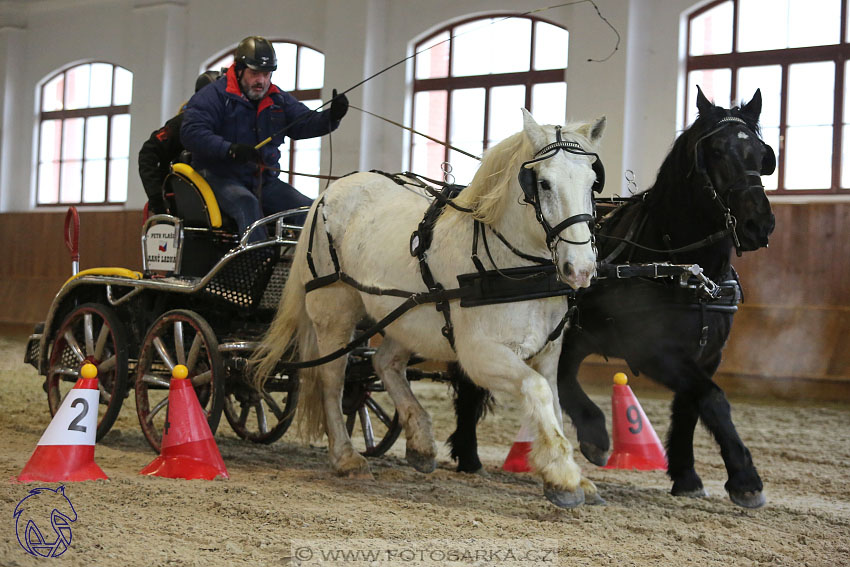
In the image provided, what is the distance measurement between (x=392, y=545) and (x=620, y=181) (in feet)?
22.7

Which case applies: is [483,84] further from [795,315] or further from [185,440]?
[185,440]

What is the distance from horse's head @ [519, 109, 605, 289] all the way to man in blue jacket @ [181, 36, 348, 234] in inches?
74.7

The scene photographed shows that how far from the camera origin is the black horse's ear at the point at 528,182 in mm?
3109

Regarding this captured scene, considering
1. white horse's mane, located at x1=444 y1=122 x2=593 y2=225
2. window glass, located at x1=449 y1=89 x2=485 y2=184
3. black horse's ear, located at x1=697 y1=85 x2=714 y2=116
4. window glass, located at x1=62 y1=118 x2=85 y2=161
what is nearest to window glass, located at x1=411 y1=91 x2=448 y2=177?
window glass, located at x1=449 y1=89 x2=485 y2=184

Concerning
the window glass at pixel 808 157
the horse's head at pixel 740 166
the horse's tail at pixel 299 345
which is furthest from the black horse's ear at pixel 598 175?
the window glass at pixel 808 157

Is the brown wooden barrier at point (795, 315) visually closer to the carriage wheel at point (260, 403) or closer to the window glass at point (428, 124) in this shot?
the window glass at point (428, 124)

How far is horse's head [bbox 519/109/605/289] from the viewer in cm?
295

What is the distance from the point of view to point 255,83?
4.95 m

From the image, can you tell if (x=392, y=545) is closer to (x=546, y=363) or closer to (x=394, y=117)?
(x=546, y=363)

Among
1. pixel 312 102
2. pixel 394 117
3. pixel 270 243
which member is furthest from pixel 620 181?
pixel 270 243

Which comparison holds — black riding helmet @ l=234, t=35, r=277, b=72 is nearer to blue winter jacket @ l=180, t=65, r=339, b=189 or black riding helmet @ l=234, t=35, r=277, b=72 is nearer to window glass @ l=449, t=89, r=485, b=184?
blue winter jacket @ l=180, t=65, r=339, b=189

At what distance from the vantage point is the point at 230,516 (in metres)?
3.19

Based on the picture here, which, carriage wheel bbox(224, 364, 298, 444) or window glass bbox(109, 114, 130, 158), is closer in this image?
carriage wheel bbox(224, 364, 298, 444)

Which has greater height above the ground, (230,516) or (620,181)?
(620,181)
